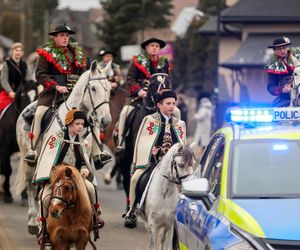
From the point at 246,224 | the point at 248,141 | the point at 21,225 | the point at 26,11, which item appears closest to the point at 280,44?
the point at 21,225

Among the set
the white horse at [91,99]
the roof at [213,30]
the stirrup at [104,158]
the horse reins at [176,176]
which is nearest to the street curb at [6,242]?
the white horse at [91,99]

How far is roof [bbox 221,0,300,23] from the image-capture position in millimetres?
36500

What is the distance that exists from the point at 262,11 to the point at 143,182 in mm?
24783

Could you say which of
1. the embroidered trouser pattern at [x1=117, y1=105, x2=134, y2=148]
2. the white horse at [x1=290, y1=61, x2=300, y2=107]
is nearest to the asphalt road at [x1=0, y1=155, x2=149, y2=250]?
the embroidered trouser pattern at [x1=117, y1=105, x2=134, y2=148]

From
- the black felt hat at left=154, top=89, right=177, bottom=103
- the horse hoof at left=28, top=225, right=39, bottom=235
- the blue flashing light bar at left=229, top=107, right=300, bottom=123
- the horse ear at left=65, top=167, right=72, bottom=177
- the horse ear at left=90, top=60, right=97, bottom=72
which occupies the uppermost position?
the horse ear at left=90, top=60, right=97, bottom=72

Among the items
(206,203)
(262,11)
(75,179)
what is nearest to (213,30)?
(262,11)

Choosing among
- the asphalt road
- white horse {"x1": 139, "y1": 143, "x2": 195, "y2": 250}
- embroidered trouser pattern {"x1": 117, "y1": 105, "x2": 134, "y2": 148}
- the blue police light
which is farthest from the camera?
embroidered trouser pattern {"x1": 117, "y1": 105, "x2": 134, "y2": 148}

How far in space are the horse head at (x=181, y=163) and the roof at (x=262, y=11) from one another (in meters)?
24.5

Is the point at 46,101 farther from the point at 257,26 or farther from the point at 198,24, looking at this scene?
the point at 198,24

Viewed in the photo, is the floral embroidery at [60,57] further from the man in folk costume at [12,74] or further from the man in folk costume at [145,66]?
the man in folk costume at [12,74]

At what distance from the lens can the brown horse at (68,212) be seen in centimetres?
1140

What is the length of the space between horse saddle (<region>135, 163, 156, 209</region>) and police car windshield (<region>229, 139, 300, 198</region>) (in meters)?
3.85

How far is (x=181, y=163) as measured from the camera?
11.8 m

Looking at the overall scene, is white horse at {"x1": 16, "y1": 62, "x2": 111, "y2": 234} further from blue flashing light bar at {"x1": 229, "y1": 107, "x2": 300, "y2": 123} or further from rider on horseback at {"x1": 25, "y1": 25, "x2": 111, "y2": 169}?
blue flashing light bar at {"x1": 229, "y1": 107, "x2": 300, "y2": 123}
